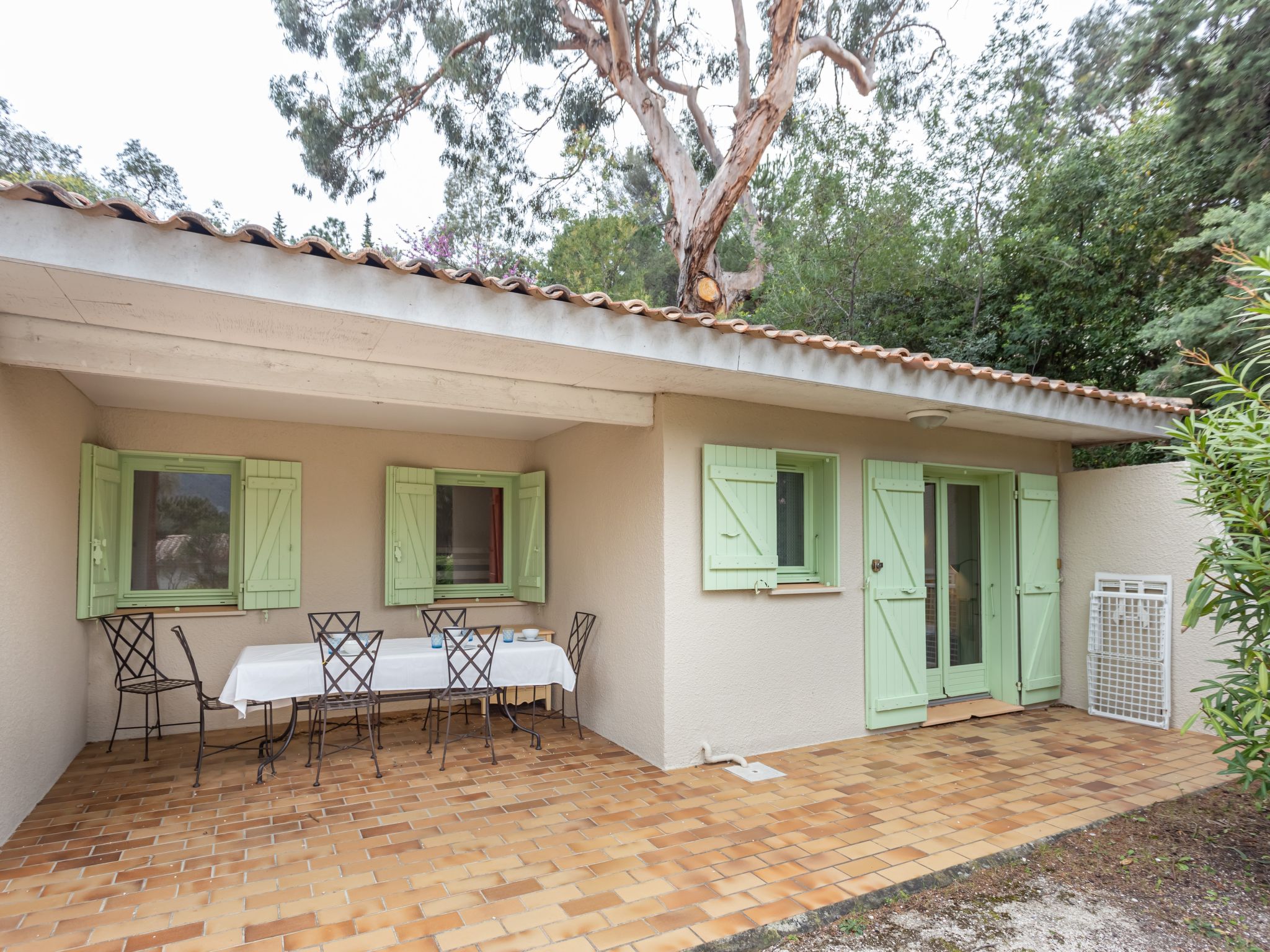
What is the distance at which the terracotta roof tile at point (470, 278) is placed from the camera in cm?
252

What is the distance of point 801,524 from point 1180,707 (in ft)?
10.9

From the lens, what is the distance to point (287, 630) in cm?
598

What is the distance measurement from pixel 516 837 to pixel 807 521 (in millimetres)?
3101

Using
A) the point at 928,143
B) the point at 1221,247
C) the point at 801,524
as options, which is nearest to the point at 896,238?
the point at 928,143

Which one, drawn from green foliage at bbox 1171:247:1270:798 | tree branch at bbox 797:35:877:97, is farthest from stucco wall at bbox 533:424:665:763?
tree branch at bbox 797:35:877:97

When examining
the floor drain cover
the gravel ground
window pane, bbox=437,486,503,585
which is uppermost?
window pane, bbox=437,486,503,585

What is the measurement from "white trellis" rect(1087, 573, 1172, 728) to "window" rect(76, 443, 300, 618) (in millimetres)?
6732

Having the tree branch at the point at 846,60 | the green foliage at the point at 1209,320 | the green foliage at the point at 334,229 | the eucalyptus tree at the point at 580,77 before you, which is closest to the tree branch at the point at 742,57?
the eucalyptus tree at the point at 580,77

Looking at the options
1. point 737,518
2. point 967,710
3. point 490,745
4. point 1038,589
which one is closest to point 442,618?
point 490,745

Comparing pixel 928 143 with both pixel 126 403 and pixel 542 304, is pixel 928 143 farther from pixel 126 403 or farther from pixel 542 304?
pixel 126 403

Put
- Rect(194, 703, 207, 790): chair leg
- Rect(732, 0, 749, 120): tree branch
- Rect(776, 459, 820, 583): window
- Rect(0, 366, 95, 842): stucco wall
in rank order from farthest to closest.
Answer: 1. Rect(732, 0, 749, 120): tree branch
2. Rect(776, 459, 820, 583): window
3. Rect(194, 703, 207, 790): chair leg
4. Rect(0, 366, 95, 842): stucco wall

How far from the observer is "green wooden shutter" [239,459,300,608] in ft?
18.8

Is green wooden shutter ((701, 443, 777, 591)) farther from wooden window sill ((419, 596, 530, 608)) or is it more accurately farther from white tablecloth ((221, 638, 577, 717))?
wooden window sill ((419, 596, 530, 608))

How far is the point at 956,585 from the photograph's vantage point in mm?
6480
